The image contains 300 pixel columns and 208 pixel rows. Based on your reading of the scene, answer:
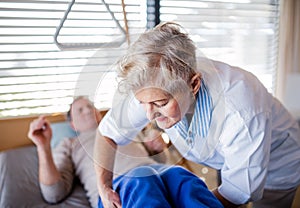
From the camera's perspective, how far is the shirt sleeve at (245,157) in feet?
2.69

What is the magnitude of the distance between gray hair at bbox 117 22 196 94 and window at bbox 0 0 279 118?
0.77ft

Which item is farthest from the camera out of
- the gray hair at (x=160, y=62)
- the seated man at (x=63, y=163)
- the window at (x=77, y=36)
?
the window at (x=77, y=36)

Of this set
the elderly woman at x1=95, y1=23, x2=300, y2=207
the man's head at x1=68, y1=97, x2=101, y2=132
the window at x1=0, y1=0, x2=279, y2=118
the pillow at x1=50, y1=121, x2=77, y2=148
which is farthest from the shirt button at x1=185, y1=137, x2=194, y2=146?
the pillow at x1=50, y1=121, x2=77, y2=148

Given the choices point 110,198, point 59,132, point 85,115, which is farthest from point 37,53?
point 110,198

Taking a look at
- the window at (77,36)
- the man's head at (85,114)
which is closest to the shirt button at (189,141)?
the man's head at (85,114)

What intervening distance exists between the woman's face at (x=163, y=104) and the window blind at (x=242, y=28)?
114 cm

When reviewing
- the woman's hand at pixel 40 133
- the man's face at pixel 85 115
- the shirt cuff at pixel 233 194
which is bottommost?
the woman's hand at pixel 40 133

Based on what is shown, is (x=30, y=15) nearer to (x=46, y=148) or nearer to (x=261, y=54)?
(x=46, y=148)

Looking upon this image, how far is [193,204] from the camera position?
73cm

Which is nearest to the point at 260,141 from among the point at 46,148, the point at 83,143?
the point at 83,143

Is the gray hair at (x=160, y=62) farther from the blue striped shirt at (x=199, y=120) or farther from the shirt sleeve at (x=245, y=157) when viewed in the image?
the shirt sleeve at (x=245, y=157)

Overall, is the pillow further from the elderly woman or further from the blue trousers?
the blue trousers

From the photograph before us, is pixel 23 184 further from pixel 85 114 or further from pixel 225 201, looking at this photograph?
pixel 225 201

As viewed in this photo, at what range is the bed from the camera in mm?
1414
